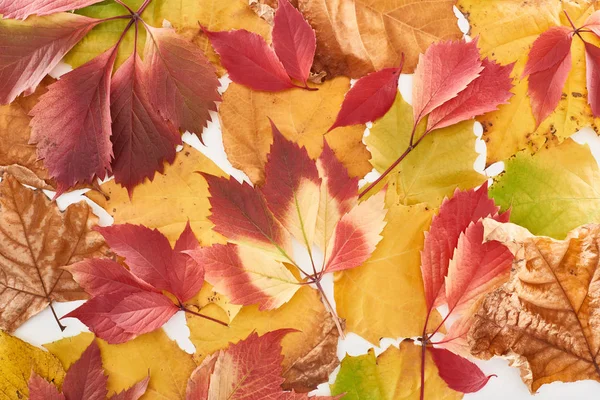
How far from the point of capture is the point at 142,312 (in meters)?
0.60

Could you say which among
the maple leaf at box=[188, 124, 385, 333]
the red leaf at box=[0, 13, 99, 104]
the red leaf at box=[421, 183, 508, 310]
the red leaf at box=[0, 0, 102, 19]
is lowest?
the red leaf at box=[421, 183, 508, 310]

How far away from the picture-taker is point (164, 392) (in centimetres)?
60

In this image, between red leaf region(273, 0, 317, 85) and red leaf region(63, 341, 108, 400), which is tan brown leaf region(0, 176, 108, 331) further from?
red leaf region(273, 0, 317, 85)

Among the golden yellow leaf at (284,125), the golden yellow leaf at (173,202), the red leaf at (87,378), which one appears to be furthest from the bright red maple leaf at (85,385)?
the golden yellow leaf at (284,125)

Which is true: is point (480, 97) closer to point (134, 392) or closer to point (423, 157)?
point (423, 157)

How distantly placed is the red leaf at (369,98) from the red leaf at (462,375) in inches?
10.2

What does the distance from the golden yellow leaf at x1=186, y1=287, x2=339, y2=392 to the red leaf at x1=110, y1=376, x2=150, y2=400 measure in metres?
0.06

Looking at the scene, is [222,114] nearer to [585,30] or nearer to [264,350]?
[264,350]

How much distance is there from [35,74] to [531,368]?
1.90 ft

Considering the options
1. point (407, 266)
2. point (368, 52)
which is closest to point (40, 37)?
point (368, 52)

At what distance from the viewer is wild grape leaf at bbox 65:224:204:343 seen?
0.60m

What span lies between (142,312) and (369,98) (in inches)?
12.5

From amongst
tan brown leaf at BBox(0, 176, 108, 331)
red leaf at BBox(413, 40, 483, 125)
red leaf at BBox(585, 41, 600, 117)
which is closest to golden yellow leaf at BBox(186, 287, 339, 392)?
tan brown leaf at BBox(0, 176, 108, 331)

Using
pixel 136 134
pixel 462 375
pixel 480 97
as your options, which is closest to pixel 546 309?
→ pixel 462 375
